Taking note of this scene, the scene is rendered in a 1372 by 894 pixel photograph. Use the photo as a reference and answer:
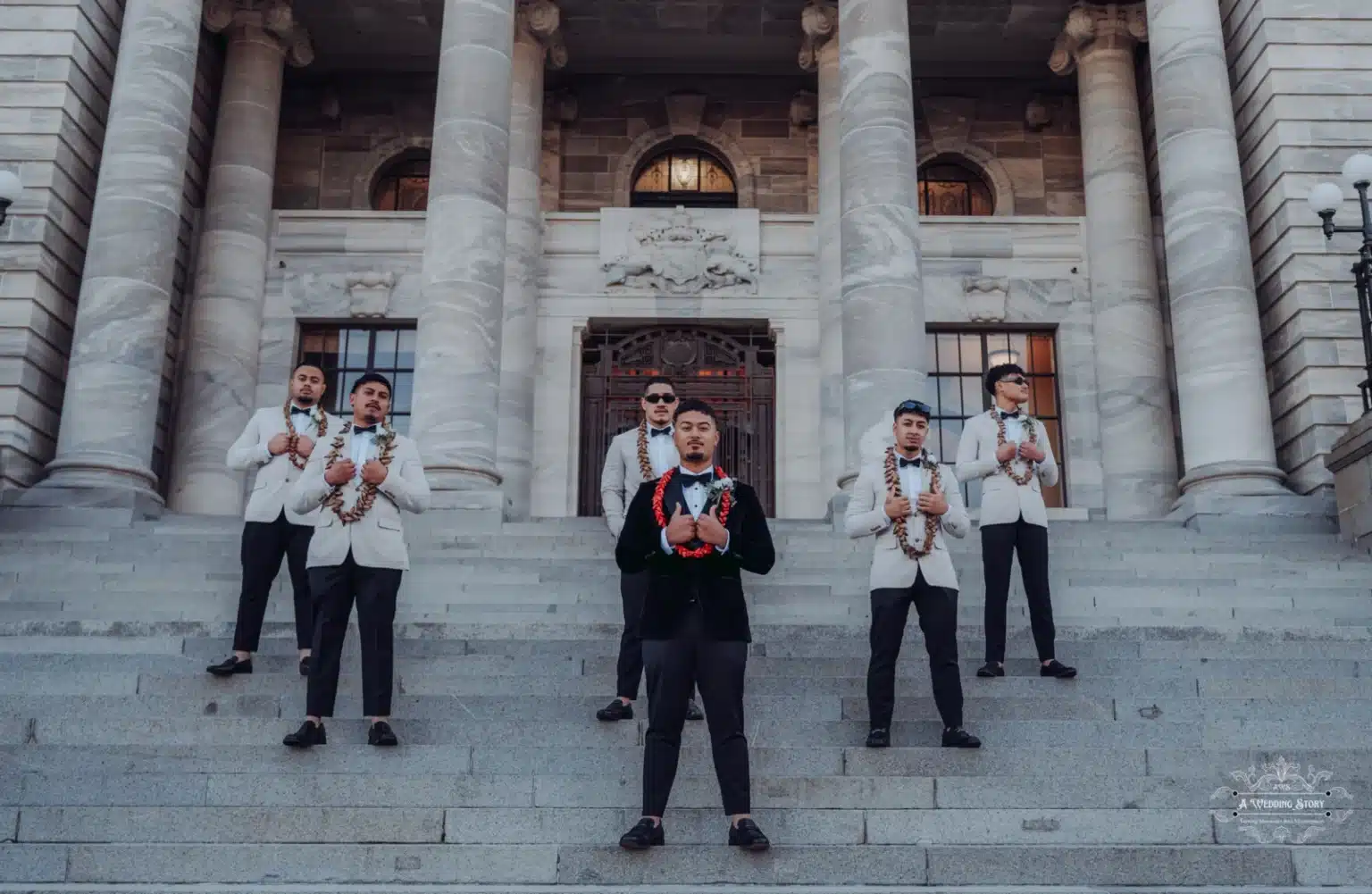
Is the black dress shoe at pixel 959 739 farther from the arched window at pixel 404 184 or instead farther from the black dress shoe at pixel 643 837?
the arched window at pixel 404 184

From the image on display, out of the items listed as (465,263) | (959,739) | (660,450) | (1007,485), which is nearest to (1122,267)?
(465,263)

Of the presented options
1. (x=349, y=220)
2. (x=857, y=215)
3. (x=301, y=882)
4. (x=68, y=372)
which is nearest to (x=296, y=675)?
(x=301, y=882)

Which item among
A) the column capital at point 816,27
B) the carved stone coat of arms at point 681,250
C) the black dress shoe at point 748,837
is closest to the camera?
the black dress shoe at point 748,837

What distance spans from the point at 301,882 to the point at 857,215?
12.7m

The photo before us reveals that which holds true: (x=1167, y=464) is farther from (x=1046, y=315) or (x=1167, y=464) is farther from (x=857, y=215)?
(x=857, y=215)

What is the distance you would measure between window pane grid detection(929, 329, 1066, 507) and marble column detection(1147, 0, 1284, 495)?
166 inches

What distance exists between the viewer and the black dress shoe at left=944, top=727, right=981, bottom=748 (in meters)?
7.75

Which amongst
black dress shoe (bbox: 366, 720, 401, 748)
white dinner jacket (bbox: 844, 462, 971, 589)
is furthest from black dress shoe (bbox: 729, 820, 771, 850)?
black dress shoe (bbox: 366, 720, 401, 748)

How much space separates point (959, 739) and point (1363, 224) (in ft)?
33.2

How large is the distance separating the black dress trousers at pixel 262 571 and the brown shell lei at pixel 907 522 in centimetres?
391

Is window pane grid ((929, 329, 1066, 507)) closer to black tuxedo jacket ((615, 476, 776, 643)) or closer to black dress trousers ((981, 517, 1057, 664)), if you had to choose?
black dress trousers ((981, 517, 1057, 664))

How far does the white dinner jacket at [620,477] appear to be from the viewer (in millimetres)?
9289

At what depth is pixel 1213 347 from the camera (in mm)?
16469

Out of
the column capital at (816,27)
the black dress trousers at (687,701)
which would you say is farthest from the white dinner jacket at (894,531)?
the column capital at (816,27)
